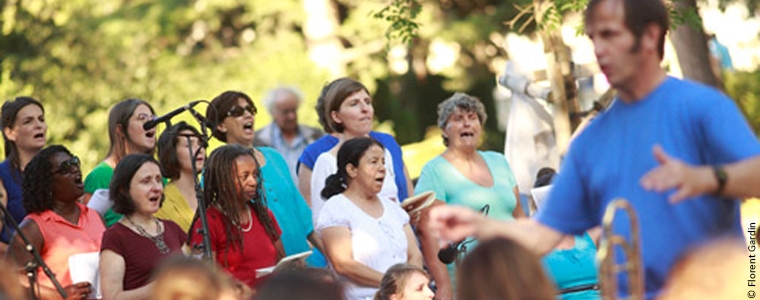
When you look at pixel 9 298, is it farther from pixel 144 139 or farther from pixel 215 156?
pixel 144 139

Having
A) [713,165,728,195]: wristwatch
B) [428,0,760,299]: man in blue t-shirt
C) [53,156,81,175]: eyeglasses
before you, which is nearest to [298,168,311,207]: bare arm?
[53,156,81,175]: eyeglasses

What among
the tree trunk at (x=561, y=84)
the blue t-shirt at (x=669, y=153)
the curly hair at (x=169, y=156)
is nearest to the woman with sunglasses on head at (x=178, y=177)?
the curly hair at (x=169, y=156)

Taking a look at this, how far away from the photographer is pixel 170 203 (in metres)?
8.91

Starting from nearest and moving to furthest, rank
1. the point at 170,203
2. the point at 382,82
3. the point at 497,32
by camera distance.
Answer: the point at 170,203, the point at 382,82, the point at 497,32

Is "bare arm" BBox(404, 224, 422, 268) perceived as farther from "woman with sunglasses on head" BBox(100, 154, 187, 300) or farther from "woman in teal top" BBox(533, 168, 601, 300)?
"woman with sunglasses on head" BBox(100, 154, 187, 300)

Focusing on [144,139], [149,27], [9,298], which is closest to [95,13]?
[149,27]

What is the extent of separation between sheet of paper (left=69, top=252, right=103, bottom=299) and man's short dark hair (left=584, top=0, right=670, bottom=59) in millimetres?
4040

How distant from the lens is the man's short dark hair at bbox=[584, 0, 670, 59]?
479cm

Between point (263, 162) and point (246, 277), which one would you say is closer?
point (246, 277)

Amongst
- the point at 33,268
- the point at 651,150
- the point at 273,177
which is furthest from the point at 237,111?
the point at 651,150

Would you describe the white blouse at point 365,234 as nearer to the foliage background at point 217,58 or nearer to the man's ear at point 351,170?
the man's ear at point 351,170

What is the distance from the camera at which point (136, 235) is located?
26.2ft

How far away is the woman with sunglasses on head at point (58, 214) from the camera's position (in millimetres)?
8070

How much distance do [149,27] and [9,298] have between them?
2468 centimetres
